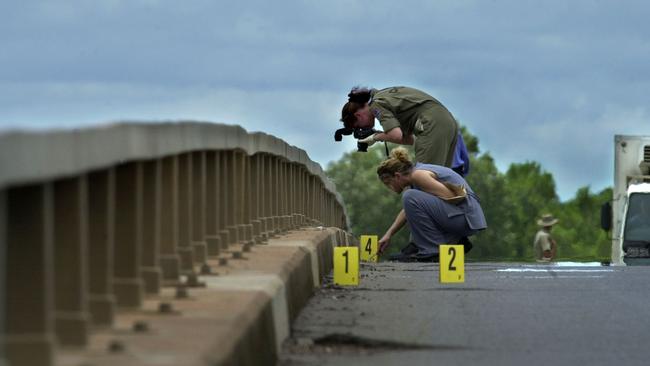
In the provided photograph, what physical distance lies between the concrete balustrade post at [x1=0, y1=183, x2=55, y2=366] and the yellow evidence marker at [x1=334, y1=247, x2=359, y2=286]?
26.9ft

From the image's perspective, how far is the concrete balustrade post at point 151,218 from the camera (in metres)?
9.58

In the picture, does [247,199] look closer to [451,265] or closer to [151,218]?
[451,265]

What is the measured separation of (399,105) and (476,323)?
10161 mm

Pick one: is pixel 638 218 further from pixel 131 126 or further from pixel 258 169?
pixel 131 126

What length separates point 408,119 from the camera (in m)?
22.3

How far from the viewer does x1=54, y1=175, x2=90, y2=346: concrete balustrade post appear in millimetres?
7594

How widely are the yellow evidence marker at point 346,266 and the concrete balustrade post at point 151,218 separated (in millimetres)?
5298

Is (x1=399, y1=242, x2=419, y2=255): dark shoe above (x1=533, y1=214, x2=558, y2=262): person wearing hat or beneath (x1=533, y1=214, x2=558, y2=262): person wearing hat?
above

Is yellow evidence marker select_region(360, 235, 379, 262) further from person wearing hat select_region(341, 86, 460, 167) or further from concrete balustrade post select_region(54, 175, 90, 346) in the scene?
concrete balustrade post select_region(54, 175, 90, 346)

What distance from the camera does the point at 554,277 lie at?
1711 cm

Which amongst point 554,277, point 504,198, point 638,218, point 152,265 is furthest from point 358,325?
point 504,198

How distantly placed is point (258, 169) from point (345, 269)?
1.03 metres

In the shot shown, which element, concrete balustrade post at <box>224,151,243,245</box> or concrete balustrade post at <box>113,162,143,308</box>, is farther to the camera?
concrete balustrade post at <box>224,151,243,245</box>

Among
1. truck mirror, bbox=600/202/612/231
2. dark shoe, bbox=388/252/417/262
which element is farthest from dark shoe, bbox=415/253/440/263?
truck mirror, bbox=600/202/612/231
